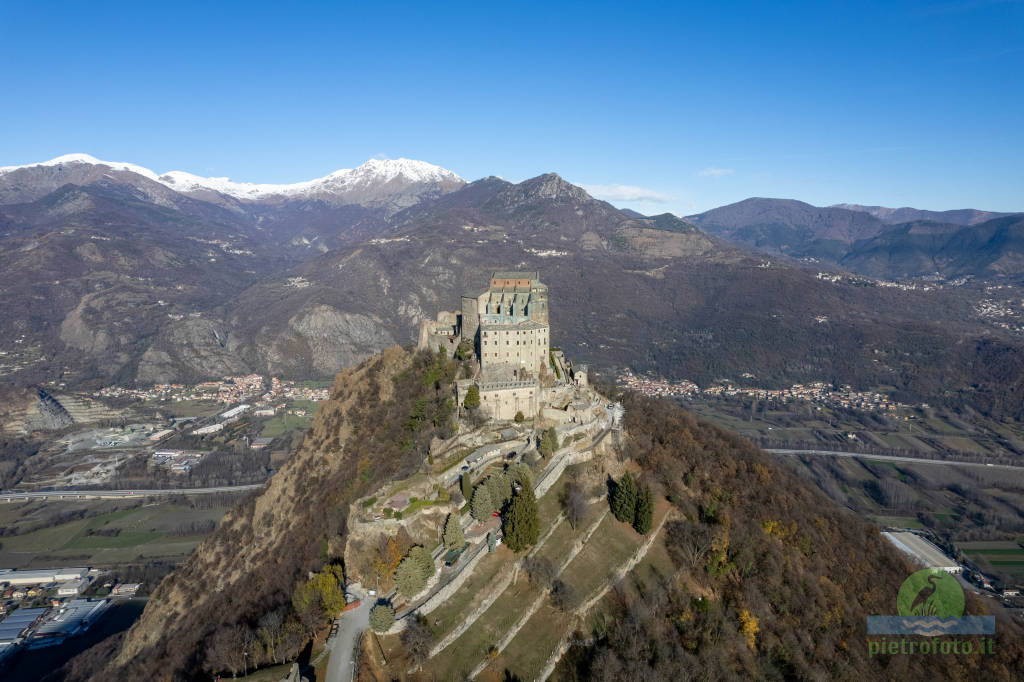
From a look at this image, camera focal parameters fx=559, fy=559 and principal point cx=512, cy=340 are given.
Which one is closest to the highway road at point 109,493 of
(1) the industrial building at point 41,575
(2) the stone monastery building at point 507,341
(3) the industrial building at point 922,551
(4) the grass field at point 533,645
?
(1) the industrial building at point 41,575

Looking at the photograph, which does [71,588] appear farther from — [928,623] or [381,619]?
[928,623]

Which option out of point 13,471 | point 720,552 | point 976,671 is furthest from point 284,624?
point 13,471

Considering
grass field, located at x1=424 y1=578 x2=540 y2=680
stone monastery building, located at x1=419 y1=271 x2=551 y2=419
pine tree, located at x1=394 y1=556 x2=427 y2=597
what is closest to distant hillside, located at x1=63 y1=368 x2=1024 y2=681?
grass field, located at x1=424 y1=578 x2=540 y2=680

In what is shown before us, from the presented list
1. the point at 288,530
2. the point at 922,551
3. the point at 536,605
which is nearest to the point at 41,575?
the point at 288,530

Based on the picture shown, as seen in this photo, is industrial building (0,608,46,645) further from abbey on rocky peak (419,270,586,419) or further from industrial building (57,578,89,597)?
abbey on rocky peak (419,270,586,419)

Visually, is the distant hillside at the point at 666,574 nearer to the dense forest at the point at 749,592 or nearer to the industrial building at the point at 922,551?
the dense forest at the point at 749,592
